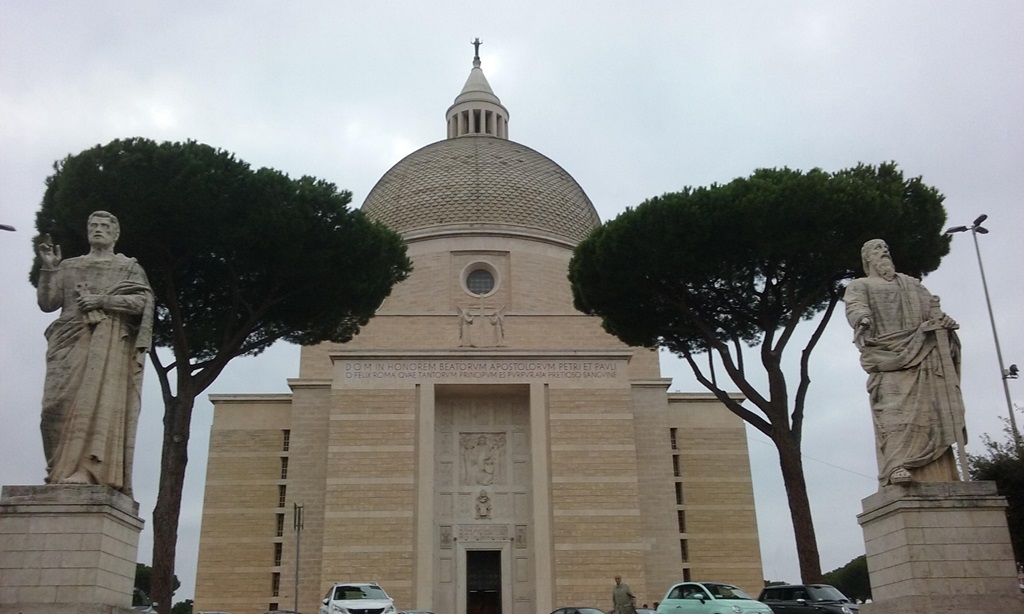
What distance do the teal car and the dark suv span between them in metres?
1.34

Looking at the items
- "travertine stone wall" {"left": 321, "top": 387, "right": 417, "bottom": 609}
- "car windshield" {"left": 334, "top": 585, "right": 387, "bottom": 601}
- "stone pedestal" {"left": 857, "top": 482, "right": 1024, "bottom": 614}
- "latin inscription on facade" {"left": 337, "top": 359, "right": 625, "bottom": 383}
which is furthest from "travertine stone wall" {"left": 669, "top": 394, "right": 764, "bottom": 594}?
"stone pedestal" {"left": 857, "top": 482, "right": 1024, "bottom": 614}

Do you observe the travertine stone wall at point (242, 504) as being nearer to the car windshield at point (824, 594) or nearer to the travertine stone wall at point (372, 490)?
the travertine stone wall at point (372, 490)

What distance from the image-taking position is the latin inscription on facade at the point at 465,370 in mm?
28547

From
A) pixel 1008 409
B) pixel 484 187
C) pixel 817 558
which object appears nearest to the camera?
pixel 817 558

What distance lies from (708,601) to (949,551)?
5.51 m

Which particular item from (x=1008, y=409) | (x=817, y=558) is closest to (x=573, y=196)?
(x=1008, y=409)

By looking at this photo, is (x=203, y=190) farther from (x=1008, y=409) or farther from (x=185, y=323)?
(x=1008, y=409)

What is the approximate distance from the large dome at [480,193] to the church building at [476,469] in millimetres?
2143

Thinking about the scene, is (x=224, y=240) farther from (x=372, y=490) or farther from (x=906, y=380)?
(x=906, y=380)

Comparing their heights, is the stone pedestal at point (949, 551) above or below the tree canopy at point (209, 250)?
below

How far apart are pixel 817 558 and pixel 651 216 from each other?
25.2 feet

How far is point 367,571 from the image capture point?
2623 centimetres

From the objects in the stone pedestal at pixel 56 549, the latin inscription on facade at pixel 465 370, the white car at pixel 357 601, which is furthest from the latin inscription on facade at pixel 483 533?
the stone pedestal at pixel 56 549

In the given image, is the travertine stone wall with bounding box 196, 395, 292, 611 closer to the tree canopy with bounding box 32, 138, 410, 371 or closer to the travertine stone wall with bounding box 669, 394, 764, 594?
the tree canopy with bounding box 32, 138, 410, 371
